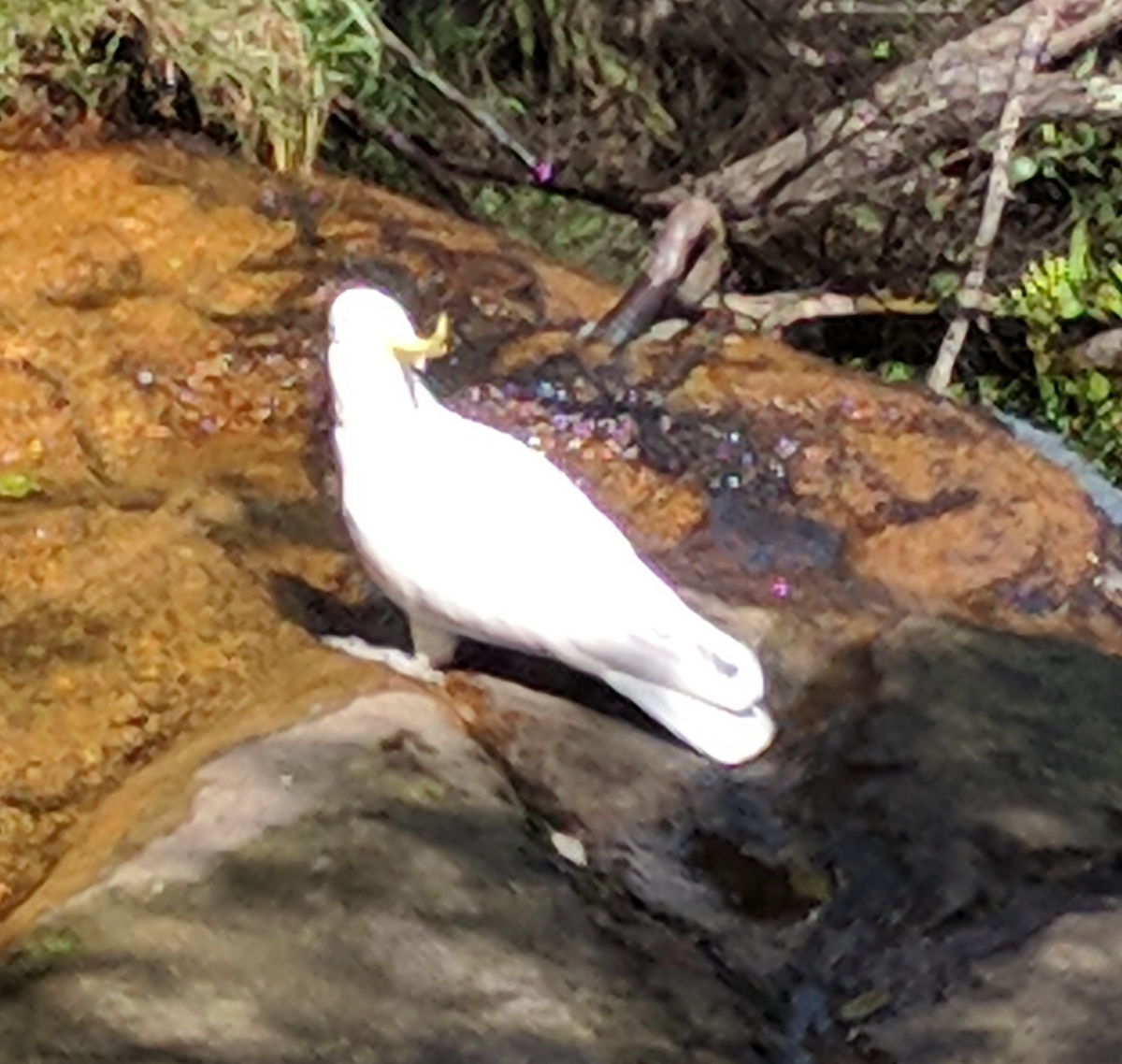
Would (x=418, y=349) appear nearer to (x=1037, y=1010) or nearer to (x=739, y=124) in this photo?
(x=1037, y=1010)

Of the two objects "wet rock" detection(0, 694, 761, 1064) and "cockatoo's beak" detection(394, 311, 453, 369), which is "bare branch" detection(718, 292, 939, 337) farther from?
"wet rock" detection(0, 694, 761, 1064)

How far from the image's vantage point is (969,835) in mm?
2453

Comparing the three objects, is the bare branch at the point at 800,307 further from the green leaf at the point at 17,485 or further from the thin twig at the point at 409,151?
the green leaf at the point at 17,485

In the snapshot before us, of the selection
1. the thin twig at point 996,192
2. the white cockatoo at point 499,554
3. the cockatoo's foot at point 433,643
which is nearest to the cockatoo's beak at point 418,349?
the white cockatoo at point 499,554

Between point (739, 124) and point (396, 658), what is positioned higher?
point (396, 658)

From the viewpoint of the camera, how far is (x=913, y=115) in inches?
174

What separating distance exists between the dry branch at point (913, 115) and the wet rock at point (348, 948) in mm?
2503

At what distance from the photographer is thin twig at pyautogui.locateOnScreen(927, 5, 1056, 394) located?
14.4 feet

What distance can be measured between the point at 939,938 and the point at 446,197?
2.95m

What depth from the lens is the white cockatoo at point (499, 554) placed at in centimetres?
242

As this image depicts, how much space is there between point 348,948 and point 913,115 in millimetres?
3023

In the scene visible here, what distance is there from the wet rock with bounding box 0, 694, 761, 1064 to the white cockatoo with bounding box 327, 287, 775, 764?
24cm

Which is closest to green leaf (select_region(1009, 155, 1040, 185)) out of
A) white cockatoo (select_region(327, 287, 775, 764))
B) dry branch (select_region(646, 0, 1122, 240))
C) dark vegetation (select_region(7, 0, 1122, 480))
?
dark vegetation (select_region(7, 0, 1122, 480))

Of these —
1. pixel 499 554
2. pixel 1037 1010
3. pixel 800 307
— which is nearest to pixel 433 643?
pixel 499 554
